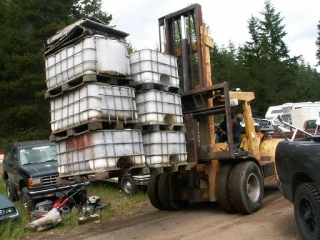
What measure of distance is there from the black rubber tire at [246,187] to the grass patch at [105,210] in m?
2.82

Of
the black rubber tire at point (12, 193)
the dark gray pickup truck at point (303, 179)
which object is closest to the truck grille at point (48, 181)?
the black rubber tire at point (12, 193)

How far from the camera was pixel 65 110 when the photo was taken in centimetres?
662

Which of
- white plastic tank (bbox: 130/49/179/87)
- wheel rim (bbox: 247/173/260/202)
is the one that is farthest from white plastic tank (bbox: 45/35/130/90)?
wheel rim (bbox: 247/173/260/202)

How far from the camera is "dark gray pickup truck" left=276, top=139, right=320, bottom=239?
5176 millimetres

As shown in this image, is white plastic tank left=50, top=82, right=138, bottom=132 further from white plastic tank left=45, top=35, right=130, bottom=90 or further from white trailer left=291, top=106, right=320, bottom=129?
white trailer left=291, top=106, right=320, bottom=129

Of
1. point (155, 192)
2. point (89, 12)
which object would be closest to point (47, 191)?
point (155, 192)

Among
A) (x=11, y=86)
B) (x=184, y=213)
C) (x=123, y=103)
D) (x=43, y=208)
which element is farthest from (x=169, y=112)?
(x=11, y=86)

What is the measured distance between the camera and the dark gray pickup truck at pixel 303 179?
5.18 metres

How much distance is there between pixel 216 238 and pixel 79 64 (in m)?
3.53

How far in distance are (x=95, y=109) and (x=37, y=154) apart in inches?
289

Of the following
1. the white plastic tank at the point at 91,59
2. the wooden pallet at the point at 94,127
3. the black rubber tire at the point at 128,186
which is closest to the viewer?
the wooden pallet at the point at 94,127

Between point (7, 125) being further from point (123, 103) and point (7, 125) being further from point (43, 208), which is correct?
point (123, 103)

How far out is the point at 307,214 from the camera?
546 cm

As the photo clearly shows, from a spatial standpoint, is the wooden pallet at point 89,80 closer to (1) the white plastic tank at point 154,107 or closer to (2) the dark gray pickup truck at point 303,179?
(1) the white plastic tank at point 154,107
